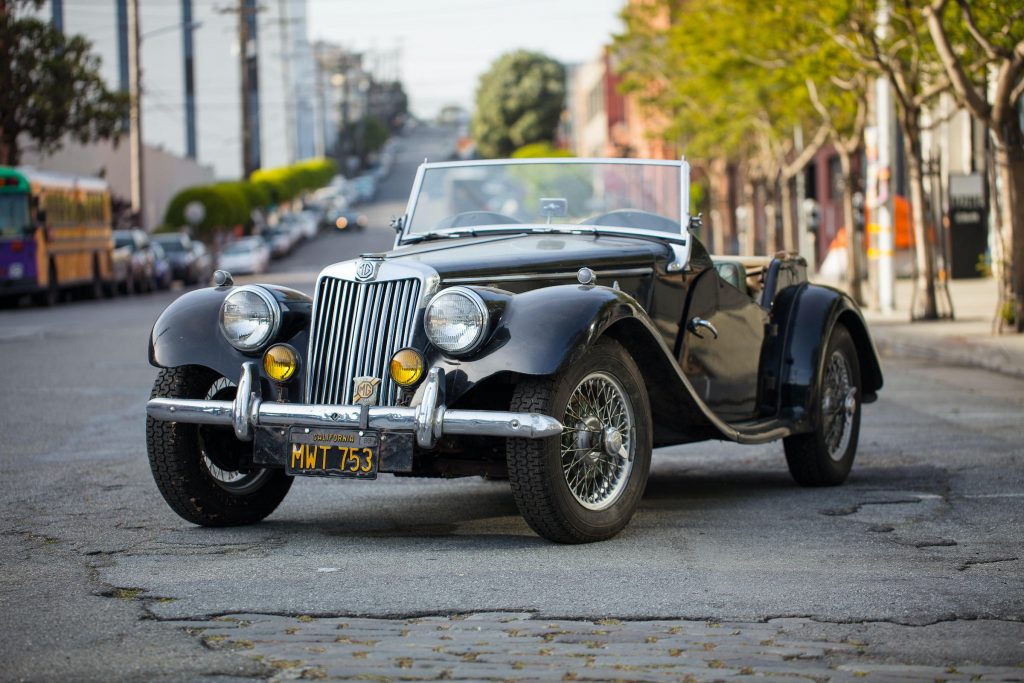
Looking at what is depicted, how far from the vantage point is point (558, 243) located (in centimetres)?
754

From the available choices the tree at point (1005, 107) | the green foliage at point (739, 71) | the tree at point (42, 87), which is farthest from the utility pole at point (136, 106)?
the tree at point (1005, 107)

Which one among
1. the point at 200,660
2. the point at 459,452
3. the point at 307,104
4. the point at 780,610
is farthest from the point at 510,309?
the point at 307,104

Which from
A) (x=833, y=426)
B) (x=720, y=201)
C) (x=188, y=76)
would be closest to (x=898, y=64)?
(x=833, y=426)

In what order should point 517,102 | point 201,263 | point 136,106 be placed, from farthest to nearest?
point 517,102, point 201,263, point 136,106

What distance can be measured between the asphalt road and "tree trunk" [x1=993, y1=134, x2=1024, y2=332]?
9.86 meters

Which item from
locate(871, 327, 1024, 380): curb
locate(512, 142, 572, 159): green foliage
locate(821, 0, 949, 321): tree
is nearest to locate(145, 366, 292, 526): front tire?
locate(871, 327, 1024, 380): curb

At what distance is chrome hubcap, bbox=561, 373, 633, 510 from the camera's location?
6.61m

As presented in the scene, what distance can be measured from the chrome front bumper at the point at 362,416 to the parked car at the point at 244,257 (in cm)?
4853

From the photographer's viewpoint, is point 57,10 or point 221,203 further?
point 57,10

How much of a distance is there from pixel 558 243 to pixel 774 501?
5.73 ft

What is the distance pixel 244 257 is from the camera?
55.9 m

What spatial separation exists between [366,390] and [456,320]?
1.65 feet

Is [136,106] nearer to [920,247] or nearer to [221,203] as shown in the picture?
[221,203]

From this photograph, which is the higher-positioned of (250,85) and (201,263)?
(250,85)
